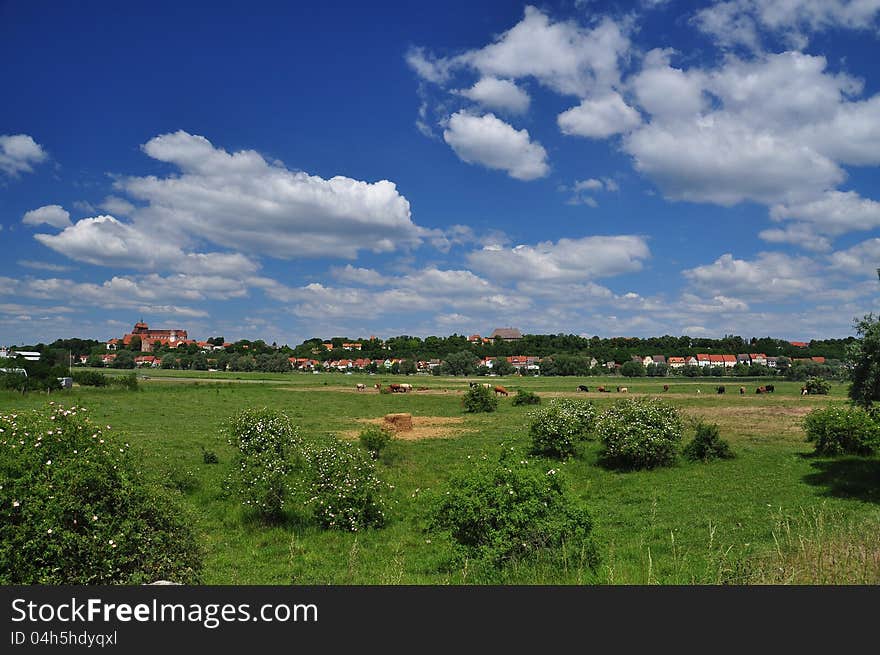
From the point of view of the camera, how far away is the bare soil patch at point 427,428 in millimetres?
31438

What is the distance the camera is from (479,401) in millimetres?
45562

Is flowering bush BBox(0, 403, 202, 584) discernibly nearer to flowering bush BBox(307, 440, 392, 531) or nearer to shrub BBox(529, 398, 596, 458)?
flowering bush BBox(307, 440, 392, 531)

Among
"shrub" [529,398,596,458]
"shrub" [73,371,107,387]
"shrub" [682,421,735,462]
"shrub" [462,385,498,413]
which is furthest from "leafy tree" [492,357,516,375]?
"shrub" [682,421,735,462]

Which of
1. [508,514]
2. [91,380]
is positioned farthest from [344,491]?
[91,380]

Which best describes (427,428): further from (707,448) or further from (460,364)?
(460,364)

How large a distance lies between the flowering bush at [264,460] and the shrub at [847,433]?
66.9 ft

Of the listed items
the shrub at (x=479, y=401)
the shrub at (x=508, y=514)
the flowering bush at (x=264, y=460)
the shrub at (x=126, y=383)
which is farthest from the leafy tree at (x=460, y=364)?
the shrub at (x=508, y=514)

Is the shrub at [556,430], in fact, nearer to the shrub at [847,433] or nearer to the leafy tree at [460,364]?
the shrub at [847,433]

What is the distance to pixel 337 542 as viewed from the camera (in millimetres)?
13461

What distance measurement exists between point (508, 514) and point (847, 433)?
19.1 m

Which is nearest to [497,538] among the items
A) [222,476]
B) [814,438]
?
[222,476]

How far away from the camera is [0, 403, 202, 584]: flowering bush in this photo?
6031 millimetres
